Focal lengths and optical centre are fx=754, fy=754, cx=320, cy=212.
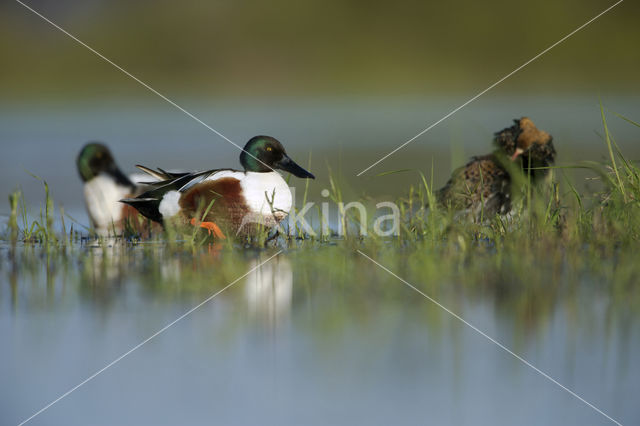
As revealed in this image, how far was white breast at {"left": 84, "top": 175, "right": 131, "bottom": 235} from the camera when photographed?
5.39m

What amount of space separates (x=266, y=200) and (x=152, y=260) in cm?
90

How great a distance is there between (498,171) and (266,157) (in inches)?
61.3

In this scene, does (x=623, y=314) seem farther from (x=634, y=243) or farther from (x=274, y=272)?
(x=274, y=272)

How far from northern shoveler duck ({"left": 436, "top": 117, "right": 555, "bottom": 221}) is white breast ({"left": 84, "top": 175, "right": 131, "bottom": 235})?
2.32 m

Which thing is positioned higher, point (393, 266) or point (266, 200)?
point (266, 200)

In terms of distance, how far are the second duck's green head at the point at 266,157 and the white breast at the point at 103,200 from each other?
113 centimetres

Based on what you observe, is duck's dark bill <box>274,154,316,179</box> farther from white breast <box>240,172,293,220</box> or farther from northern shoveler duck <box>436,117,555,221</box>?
northern shoveler duck <box>436,117,555,221</box>

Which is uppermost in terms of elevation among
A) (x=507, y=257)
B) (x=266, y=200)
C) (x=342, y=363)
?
(x=266, y=200)

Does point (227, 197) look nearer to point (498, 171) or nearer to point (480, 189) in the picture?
point (480, 189)

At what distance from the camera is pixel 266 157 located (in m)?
4.91

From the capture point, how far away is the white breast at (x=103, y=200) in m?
5.39

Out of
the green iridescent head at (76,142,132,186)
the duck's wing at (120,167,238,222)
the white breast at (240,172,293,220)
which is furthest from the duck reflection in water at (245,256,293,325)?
the green iridescent head at (76,142,132,186)

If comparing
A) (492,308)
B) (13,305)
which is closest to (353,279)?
(492,308)

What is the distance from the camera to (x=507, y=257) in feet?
12.5
